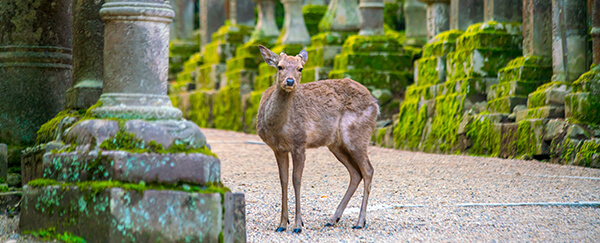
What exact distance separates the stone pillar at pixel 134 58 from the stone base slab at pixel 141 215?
0.65 metres

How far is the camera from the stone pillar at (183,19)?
84.5 ft

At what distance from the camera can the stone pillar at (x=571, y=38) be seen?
409 inches

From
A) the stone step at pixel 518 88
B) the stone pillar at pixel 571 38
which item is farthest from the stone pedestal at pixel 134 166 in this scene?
the stone step at pixel 518 88

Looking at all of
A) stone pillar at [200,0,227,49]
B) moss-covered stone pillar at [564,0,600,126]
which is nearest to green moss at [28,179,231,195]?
moss-covered stone pillar at [564,0,600,126]

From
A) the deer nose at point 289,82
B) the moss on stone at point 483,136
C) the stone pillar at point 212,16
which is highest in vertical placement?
the stone pillar at point 212,16

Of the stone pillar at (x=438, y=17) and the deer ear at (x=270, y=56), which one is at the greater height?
the stone pillar at (x=438, y=17)

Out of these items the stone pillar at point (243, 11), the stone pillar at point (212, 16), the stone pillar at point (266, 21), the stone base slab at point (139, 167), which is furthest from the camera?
the stone pillar at point (212, 16)

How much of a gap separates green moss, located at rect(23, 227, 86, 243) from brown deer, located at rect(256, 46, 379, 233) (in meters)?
1.83

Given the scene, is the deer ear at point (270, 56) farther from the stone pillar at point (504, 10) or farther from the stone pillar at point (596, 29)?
the stone pillar at point (504, 10)

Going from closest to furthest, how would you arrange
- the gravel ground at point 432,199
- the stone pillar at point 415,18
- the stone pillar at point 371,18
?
the gravel ground at point 432,199, the stone pillar at point 371,18, the stone pillar at point 415,18

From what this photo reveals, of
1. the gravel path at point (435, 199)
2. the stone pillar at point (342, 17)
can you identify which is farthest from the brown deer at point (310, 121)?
the stone pillar at point (342, 17)

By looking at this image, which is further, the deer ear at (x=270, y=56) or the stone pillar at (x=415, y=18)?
the stone pillar at (x=415, y=18)

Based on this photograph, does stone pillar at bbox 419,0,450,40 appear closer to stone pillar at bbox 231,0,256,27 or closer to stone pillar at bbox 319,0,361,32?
stone pillar at bbox 319,0,361,32

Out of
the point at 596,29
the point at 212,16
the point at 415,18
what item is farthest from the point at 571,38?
the point at 212,16
